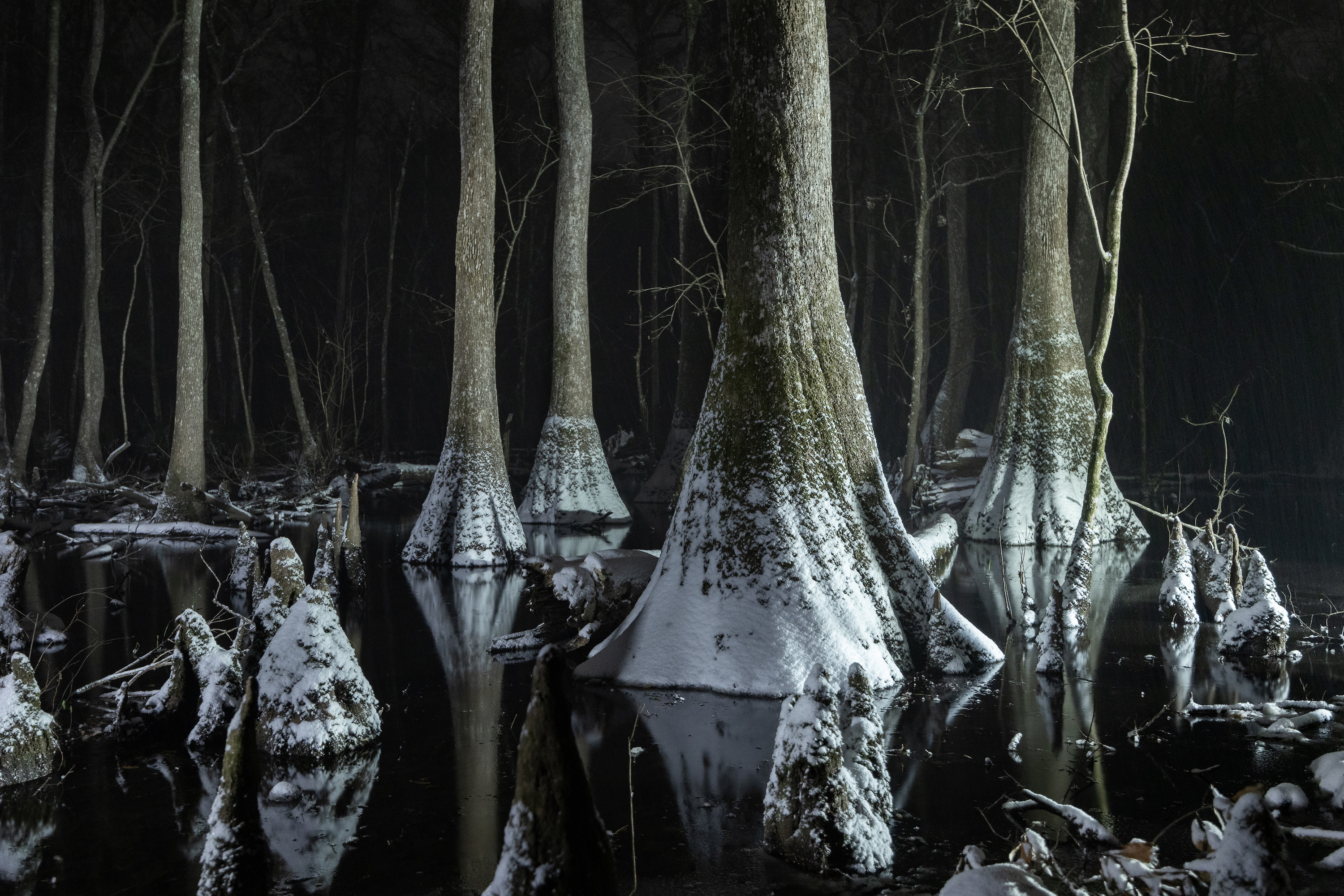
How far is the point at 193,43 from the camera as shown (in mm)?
18266

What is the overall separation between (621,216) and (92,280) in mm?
19706

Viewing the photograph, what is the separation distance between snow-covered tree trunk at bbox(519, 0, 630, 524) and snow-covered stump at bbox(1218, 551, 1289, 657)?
460 inches

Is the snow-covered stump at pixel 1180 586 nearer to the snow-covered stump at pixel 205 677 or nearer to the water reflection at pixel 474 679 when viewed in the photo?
the water reflection at pixel 474 679

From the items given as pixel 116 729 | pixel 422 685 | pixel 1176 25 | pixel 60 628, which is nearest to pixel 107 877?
pixel 116 729

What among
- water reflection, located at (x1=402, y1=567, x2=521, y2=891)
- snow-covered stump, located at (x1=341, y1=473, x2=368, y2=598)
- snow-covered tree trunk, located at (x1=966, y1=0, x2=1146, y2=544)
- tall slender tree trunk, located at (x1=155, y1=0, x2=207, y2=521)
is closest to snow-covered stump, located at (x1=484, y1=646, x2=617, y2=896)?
water reflection, located at (x1=402, y1=567, x2=521, y2=891)

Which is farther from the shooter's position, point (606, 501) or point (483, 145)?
point (606, 501)

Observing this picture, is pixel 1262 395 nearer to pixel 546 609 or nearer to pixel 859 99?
pixel 859 99

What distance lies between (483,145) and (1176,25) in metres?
20.5

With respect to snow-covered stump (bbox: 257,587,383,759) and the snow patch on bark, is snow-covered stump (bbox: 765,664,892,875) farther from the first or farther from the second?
the snow patch on bark

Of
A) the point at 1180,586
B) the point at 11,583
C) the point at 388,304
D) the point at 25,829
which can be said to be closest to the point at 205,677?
the point at 25,829

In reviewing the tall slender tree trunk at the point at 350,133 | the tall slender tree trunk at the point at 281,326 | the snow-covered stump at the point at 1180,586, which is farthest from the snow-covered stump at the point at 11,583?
the tall slender tree trunk at the point at 350,133

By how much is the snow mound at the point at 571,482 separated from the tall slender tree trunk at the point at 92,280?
33.5 ft

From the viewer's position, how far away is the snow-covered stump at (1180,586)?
9.40m

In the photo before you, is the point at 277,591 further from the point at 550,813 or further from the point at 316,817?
the point at 550,813
